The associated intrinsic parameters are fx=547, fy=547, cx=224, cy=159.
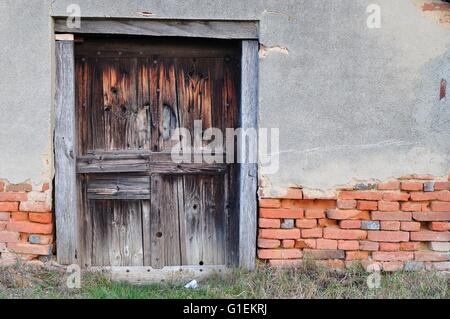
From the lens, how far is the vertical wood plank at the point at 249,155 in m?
4.45

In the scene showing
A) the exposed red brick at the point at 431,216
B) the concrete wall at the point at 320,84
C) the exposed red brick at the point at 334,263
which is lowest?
→ the exposed red brick at the point at 334,263

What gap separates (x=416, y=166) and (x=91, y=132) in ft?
8.98

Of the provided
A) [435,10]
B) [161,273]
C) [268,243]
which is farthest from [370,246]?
[435,10]

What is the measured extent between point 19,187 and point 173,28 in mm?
1774

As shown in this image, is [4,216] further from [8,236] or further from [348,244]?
[348,244]

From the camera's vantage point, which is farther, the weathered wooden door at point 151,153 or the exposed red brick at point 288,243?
the weathered wooden door at point 151,153

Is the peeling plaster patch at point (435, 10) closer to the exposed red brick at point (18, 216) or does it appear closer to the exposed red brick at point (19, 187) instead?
the exposed red brick at point (19, 187)

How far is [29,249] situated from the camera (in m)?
4.41

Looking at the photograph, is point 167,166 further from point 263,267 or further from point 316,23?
point 316,23

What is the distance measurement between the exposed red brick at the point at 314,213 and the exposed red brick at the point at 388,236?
420 mm

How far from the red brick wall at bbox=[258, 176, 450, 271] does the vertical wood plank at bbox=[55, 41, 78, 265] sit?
154 cm

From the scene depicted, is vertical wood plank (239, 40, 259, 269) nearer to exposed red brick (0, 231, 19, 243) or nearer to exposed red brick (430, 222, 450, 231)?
exposed red brick (430, 222, 450, 231)

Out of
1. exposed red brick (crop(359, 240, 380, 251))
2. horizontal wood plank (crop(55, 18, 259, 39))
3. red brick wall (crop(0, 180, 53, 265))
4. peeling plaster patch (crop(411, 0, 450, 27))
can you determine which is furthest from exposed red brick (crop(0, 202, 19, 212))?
peeling plaster patch (crop(411, 0, 450, 27))

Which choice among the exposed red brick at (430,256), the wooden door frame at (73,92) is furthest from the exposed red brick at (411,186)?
the wooden door frame at (73,92)
